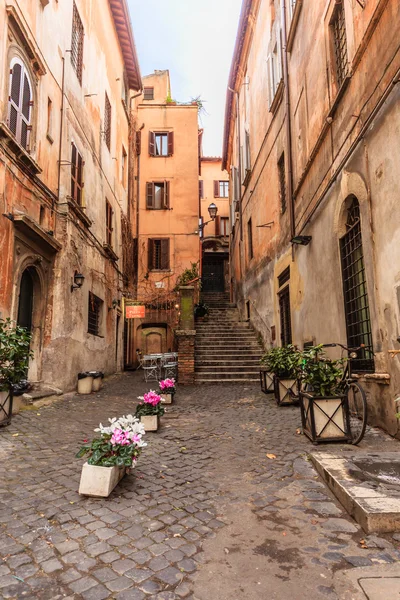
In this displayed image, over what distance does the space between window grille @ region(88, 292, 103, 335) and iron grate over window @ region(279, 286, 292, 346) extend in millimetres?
5426

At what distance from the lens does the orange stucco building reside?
18375 millimetres

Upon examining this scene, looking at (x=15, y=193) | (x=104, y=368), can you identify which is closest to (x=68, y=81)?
(x=15, y=193)

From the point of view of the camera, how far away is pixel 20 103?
7.81m

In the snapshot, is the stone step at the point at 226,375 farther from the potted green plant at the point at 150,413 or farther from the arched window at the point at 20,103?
the arched window at the point at 20,103

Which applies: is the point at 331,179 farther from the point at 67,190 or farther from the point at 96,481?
the point at 67,190

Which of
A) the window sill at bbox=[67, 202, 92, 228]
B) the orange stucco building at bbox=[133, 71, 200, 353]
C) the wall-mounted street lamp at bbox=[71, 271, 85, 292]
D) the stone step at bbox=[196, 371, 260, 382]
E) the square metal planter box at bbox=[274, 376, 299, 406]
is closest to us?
the square metal planter box at bbox=[274, 376, 299, 406]

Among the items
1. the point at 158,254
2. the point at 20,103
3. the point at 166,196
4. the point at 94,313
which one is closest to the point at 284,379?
the point at 94,313

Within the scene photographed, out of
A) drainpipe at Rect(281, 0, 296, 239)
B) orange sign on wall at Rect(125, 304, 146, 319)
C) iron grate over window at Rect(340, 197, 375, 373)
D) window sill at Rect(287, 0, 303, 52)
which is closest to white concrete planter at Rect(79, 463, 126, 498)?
iron grate over window at Rect(340, 197, 375, 373)

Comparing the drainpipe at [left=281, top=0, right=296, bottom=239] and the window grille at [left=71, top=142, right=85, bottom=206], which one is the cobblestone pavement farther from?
the window grille at [left=71, top=142, right=85, bottom=206]

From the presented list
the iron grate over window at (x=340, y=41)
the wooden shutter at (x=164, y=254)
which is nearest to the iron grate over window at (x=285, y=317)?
the iron grate over window at (x=340, y=41)

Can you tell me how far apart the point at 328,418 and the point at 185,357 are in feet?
22.6

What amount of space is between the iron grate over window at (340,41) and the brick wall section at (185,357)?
7096 mm

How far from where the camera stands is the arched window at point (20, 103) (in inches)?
294

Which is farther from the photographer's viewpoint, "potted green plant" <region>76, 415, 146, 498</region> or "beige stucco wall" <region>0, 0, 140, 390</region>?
"beige stucco wall" <region>0, 0, 140, 390</region>
